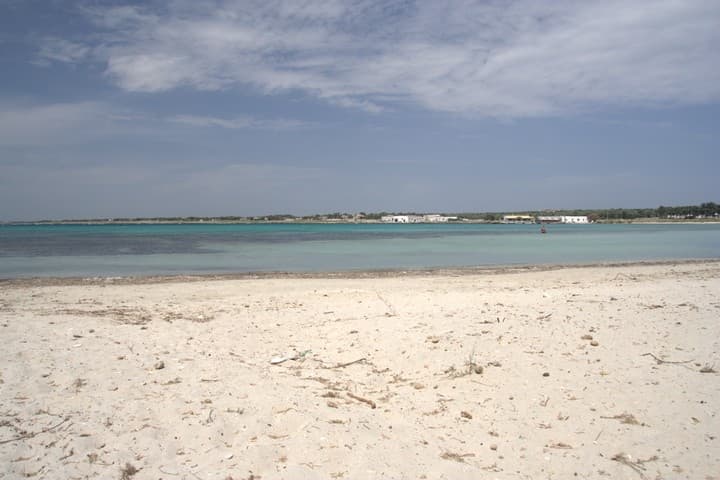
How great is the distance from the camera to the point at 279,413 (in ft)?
15.6

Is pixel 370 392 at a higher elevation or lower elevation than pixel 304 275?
higher

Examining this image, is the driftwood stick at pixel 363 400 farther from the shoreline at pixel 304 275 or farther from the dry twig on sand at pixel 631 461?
the shoreline at pixel 304 275

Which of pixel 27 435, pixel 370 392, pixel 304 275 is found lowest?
pixel 304 275

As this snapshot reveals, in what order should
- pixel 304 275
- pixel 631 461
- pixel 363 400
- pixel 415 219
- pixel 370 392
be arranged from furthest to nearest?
pixel 415 219 < pixel 304 275 < pixel 370 392 < pixel 363 400 < pixel 631 461

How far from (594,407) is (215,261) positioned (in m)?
22.0

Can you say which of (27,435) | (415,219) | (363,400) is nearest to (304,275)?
(363,400)

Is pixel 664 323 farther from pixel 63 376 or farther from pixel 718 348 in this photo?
pixel 63 376

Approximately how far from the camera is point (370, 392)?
5.38 m

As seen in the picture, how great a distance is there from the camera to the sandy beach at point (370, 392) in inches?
156

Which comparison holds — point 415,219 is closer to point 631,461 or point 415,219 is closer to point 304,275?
point 304,275

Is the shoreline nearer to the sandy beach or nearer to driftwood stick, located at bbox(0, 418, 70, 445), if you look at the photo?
the sandy beach

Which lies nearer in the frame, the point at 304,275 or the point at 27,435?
the point at 27,435

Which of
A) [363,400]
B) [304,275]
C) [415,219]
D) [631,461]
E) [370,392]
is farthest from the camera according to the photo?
[415,219]

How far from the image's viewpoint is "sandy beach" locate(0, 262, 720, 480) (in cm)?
396
